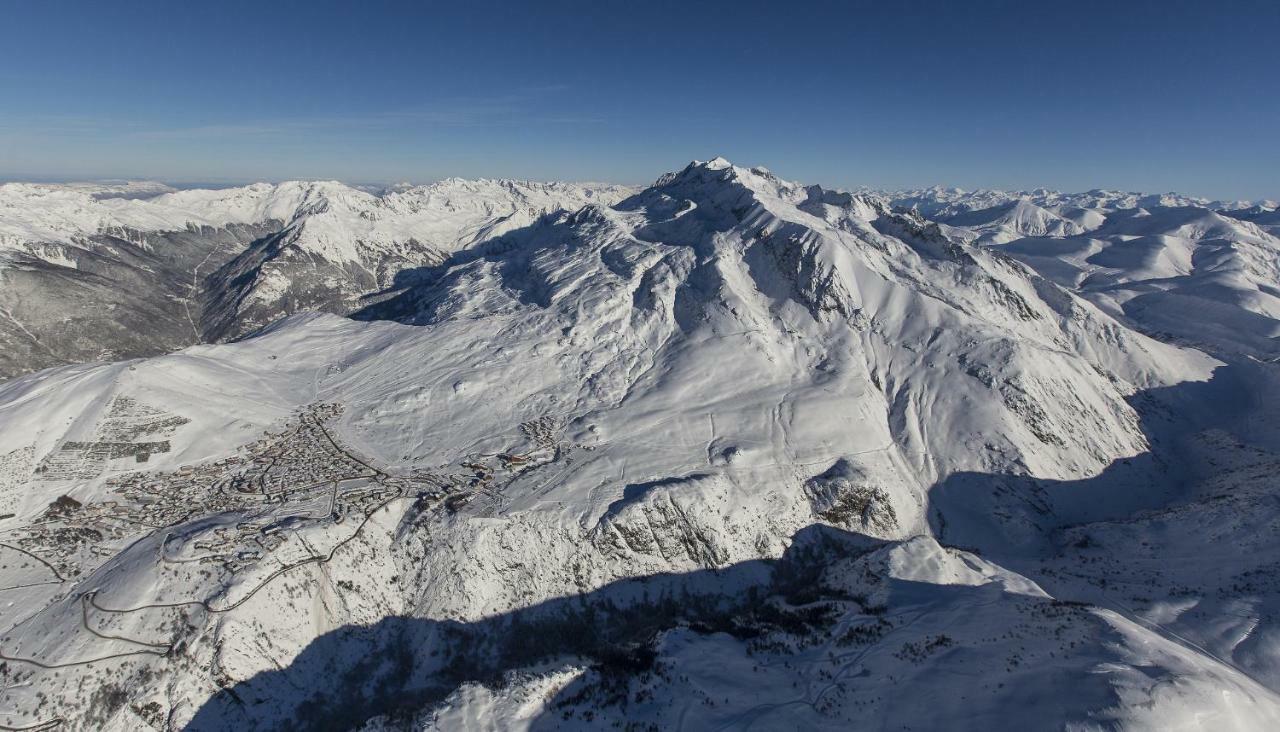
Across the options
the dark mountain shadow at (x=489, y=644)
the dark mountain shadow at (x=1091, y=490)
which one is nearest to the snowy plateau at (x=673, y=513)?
the dark mountain shadow at (x=489, y=644)

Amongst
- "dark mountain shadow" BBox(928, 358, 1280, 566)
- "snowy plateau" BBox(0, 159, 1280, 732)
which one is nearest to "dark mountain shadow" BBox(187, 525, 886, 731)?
"snowy plateau" BBox(0, 159, 1280, 732)

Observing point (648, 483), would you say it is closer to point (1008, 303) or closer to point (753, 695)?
point (753, 695)

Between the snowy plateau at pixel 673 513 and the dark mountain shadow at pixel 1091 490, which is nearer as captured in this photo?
the snowy plateau at pixel 673 513

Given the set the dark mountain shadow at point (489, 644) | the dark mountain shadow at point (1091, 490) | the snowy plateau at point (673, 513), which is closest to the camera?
the snowy plateau at point (673, 513)

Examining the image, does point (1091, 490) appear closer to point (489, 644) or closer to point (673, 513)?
point (673, 513)

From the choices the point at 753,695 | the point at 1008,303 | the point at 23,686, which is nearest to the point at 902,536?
the point at 753,695

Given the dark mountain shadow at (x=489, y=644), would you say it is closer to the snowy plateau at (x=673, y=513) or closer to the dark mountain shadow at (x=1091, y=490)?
the snowy plateau at (x=673, y=513)
